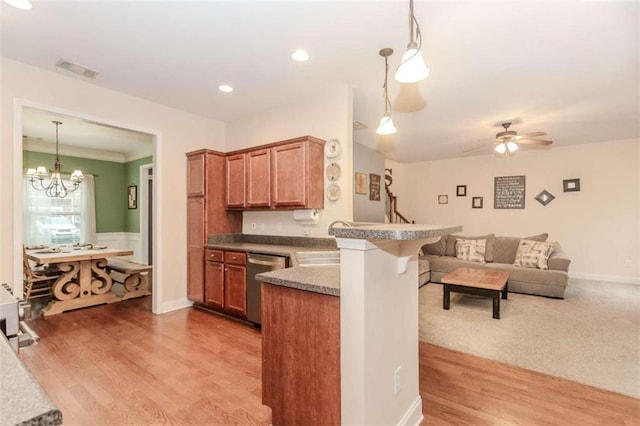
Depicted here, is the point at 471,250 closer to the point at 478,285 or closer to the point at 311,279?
the point at 478,285

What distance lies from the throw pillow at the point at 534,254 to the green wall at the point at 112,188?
739 cm

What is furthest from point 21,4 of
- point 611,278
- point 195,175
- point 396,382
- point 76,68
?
point 611,278

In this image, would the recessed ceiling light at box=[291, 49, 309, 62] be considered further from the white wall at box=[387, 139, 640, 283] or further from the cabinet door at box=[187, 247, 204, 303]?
the white wall at box=[387, 139, 640, 283]

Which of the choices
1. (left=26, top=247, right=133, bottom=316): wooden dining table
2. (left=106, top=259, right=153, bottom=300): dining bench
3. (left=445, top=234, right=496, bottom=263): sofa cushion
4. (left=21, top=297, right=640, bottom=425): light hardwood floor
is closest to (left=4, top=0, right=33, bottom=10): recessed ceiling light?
(left=21, top=297, right=640, bottom=425): light hardwood floor

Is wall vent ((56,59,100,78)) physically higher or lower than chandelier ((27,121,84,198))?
higher

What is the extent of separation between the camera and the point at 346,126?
337cm

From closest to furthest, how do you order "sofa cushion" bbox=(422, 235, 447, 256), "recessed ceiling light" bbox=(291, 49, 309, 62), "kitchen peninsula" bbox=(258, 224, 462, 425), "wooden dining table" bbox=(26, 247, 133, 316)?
"kitchen peninsula" bbox=(258, 224, 462, 425)
"recessed ceiling light" bbox=(291, 49, 309, 62)
"wooden dining table" bbox=(26, 247, 133, 316)
"sofa cushion" bbox=(422, 235, 447, 256)

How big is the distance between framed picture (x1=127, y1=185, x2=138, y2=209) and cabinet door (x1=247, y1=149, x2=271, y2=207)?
4.19 metres

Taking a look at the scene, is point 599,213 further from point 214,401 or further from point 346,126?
point 214,401

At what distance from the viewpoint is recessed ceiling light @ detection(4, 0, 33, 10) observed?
209 centimetres

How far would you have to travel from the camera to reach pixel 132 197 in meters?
6.88

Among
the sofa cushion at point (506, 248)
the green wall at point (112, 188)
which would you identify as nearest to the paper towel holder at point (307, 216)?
the sofa cushion at point (506, 248)

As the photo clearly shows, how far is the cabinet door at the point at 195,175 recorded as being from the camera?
4.10 metres

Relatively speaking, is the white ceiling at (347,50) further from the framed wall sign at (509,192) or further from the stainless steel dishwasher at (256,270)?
the framed wall sign at (509,192)
